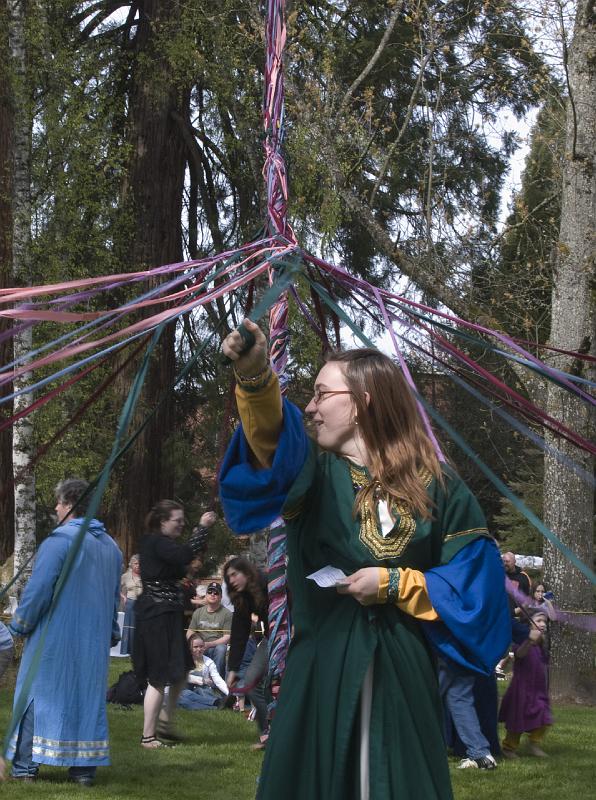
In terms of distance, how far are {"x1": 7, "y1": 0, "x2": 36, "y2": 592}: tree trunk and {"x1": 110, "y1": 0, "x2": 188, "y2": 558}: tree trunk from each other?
485 cm

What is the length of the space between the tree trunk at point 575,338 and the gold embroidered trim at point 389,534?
27.5ft

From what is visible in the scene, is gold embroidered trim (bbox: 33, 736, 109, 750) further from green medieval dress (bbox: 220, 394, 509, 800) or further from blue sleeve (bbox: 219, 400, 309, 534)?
blue sleeve (bbox: 219, 400, 309, 534)

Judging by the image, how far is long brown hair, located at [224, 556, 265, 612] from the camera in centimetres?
859

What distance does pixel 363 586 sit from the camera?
10.1ft

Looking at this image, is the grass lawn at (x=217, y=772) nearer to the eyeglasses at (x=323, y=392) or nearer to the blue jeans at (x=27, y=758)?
the blue jeans at (x=27, y=758)

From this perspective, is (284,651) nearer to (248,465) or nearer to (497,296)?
(248,465)

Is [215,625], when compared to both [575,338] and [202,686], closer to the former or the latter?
[202,686]

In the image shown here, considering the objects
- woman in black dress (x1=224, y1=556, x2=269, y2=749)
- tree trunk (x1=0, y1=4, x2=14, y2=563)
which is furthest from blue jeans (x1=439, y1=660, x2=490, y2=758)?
tree trunk (x1=0, y1=4, x2=14, y2=563)

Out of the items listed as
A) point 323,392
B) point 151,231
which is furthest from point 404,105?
point 323,392

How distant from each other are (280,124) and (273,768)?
8.75 feet

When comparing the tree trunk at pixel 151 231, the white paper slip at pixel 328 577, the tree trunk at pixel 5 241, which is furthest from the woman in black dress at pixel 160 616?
the tree trunk at pixel 151 231

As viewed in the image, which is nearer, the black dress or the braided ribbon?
the braided ribbon

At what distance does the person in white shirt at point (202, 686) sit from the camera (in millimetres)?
11688

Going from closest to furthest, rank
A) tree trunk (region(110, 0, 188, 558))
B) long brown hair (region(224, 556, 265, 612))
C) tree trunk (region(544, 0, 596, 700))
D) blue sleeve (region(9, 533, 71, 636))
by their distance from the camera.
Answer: blue sleeve (region(9, 533, 71, 636))
long brown hair (region(224, 556, 265, 612))
tree trunk (region(544, 0, 596, 700))
tree trunk (region(110, 0, 188, 558))
